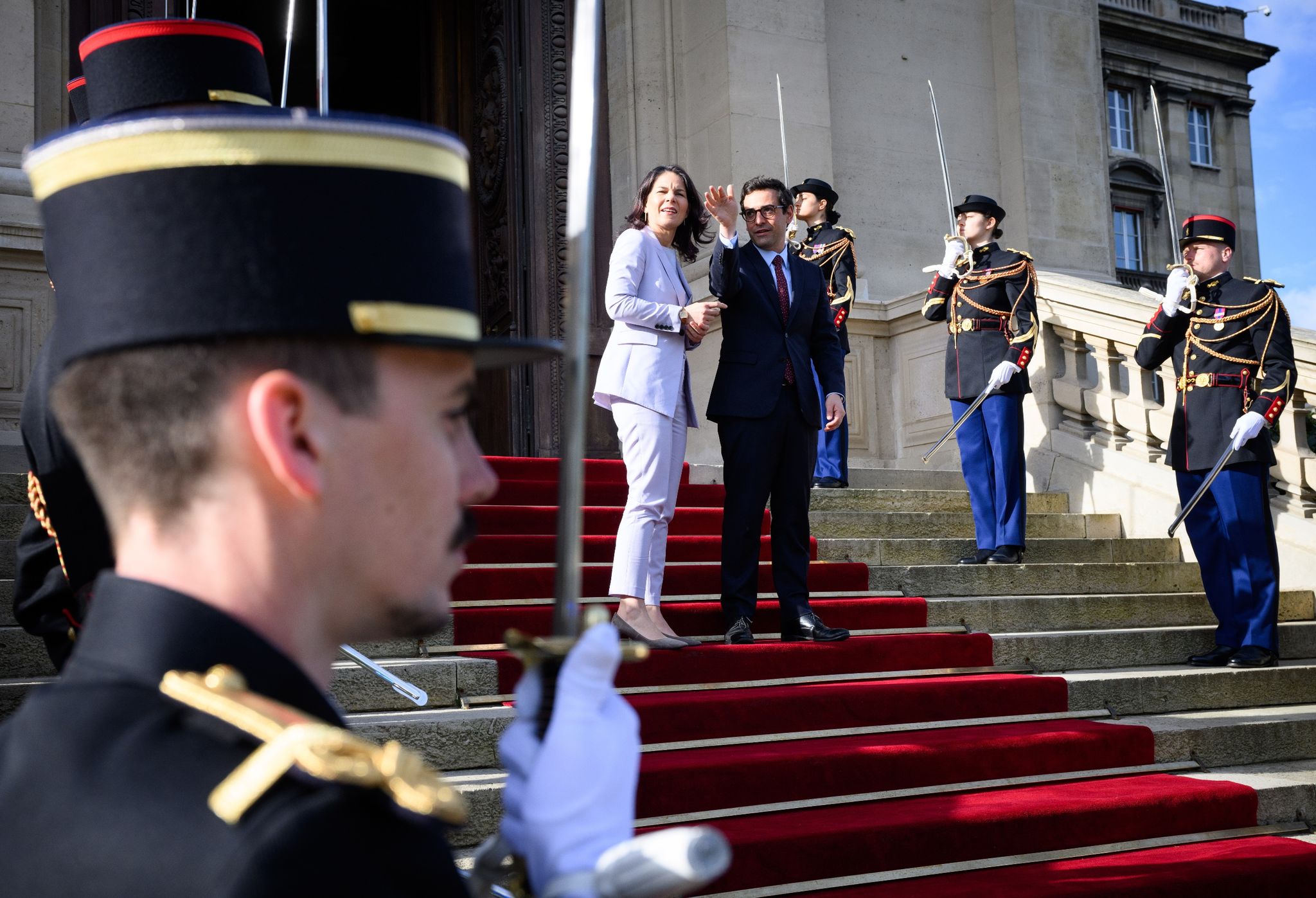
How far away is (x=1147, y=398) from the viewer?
832 cm

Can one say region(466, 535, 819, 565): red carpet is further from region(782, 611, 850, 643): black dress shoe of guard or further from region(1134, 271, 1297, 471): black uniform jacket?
region(1134, 271, 1297, 471): black uniform jacket

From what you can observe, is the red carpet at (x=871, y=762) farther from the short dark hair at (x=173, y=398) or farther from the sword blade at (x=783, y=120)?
the sword blade at (x=783, y=120)

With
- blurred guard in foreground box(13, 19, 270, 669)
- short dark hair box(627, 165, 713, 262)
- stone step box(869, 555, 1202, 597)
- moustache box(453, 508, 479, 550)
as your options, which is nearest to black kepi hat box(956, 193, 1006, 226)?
stone step box(869, 555, 1202, 597)

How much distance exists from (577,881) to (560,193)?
29.9 ft

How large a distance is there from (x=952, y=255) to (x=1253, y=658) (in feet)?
9.56

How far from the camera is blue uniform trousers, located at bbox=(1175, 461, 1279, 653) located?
20.9 feet

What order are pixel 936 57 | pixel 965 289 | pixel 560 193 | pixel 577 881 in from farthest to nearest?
1. pixel 936 57
2. pixel 560 193
3. pixel 965 289
4. pixel 577 881

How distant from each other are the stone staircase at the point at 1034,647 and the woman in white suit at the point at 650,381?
428 millimetres

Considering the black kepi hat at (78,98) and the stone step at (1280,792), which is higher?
the black kepi hat at (78,98)

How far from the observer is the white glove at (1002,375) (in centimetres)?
743

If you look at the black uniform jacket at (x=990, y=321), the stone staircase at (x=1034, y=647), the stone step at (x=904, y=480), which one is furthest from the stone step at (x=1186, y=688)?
the stone step at (x=904, y=480)

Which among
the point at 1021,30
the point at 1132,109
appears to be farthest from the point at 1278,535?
the point at 1132,109

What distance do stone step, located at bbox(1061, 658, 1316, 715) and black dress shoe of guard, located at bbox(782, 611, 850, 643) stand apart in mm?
1043

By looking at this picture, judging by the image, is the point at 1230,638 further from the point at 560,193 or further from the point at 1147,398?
the point at 560,193
